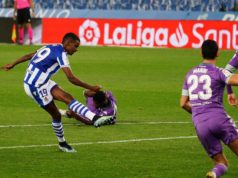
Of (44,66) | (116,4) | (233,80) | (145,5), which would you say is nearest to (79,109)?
(44,66)

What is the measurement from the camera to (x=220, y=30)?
3841 centimetres

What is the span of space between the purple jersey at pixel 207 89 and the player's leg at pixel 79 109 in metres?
2.60

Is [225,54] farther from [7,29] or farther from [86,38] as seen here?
[7,29]

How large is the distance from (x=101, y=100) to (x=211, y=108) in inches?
257

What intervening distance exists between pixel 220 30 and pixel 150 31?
337cm

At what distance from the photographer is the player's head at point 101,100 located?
17.0 m

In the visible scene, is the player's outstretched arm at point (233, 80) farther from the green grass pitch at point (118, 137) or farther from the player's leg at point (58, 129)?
the player's leg at point (58, 129)

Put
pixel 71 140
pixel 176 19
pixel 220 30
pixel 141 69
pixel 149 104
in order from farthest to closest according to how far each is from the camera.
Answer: pixel 176 19
pixel 220 30
pixel 141 69
pixel 149 104
pixel 71 140

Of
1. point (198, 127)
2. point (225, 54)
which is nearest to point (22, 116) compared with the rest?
point (198, 127)

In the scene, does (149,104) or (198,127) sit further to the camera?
(149,104)

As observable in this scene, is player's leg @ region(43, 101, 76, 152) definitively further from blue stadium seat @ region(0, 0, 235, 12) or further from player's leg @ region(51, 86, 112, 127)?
blue stadium seat @ region(0, 0, 235, 12)

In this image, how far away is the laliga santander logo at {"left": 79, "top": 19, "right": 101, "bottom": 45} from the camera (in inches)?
1628

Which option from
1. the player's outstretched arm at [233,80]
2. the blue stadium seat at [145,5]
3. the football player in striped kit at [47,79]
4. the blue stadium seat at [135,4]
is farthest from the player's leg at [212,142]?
the blue stadium seat at [135,4]

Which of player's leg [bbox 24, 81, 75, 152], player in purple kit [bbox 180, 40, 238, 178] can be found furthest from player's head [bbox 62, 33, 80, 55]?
player in purple kit [bbox 180, 40, 238, 178]
